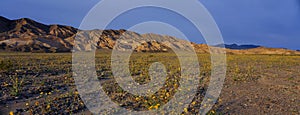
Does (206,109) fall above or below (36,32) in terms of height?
below

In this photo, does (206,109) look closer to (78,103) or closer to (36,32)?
(78,103)

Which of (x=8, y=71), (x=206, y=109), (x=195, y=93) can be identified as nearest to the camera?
(x=206, y=109)

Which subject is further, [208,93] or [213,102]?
[208,93]

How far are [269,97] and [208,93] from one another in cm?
199

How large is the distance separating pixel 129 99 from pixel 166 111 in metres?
1.75

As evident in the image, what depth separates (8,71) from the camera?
13.8 m

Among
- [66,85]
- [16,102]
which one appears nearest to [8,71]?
[66,85]

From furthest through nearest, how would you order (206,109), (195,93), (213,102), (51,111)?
(195,93) → (213,102) → (206,109) → (51,111)

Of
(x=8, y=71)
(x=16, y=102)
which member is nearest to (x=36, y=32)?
(x=8, y=71)

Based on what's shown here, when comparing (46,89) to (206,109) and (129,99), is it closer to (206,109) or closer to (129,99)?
(129,99)

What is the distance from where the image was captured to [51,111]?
658 centimetres

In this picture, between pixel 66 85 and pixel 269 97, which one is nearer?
pixel 269 97

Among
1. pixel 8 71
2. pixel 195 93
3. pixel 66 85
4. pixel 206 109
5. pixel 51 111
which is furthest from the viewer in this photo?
pixel 8 71

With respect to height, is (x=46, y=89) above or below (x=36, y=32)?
below
